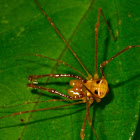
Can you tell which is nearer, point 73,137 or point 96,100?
point 73,137

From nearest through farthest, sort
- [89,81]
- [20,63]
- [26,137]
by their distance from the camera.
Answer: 1. [26,137]
2. [20,63]
3. [89,81]

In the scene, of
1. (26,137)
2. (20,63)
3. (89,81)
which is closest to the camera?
(26,137)

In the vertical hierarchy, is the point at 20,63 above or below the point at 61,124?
above

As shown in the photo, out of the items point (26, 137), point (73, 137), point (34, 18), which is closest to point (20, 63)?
point (34, 18)

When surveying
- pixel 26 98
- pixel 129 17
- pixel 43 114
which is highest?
pixel 129 17

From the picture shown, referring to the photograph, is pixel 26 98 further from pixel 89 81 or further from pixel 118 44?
pixel 118 44

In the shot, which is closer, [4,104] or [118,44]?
[4,104]

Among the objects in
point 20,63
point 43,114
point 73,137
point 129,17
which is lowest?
point 73,137

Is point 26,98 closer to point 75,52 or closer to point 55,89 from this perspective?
point 55,89

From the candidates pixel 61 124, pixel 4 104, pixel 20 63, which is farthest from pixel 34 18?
pixel 61 124
